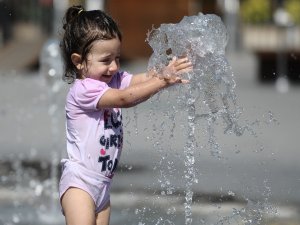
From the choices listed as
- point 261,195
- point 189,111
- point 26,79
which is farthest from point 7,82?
point 189,111

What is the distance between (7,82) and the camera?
17375 mm

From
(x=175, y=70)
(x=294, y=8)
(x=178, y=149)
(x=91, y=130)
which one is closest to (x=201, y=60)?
(x=175, y=70)

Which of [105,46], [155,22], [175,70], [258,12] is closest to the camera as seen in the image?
[175,70]

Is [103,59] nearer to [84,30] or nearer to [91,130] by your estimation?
[84,30]

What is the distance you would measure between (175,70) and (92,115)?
410 mm

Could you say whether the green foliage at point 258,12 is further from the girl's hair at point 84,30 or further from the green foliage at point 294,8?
the girl's hair at point 84,30

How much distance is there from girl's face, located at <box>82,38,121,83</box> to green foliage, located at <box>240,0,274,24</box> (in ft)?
52.0

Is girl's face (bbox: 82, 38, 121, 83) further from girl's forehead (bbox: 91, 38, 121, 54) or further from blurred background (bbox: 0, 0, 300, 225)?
blurred background (bbox: 0, 0, 300, 225)

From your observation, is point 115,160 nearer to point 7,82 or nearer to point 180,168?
point 180,168

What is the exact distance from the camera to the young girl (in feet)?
12.9

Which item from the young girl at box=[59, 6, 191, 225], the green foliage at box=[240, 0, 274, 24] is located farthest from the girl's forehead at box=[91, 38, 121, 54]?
the green foliage at box=[240, 0, 274, 24]

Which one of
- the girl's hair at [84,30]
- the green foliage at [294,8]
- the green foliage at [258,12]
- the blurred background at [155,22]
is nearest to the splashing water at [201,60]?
the girl's hair at [84,30]

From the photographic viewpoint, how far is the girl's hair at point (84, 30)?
13.1 feet

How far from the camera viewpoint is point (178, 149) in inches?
332
